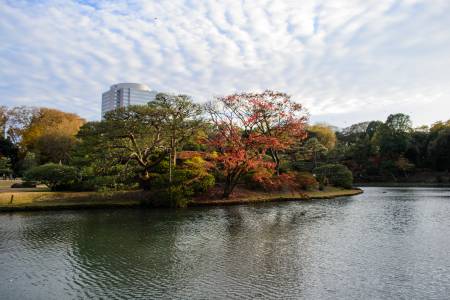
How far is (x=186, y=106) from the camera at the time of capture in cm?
2559

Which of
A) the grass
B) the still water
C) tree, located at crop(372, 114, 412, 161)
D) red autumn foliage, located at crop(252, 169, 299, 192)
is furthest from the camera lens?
tree, located at crop(372, 114, 412, 161)

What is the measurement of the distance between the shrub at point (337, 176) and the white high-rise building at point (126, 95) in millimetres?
87124

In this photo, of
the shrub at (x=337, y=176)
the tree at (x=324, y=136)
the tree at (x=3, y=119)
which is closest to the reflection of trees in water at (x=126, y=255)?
the shrub at (x=337, y=176)

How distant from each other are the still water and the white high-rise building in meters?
100

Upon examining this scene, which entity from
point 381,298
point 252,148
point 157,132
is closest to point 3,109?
point 157,132

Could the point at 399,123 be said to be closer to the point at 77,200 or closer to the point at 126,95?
the point at 77,200

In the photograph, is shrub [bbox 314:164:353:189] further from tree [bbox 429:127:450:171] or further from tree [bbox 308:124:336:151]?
tree [bbox 429:127:450:171]

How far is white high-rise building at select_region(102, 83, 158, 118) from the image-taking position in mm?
114312

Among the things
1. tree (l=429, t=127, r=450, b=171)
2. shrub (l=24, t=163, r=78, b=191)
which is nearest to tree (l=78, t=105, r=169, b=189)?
shrub (l=24, t=163, r=78, b=191)

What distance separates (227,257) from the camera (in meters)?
10.7

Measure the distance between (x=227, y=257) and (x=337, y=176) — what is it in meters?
29.1

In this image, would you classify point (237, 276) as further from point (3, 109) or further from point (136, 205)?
point (3, 109)

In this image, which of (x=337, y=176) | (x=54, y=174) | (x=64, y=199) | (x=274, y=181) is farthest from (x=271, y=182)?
(x=54, y=174)

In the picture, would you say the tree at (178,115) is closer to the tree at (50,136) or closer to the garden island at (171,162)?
the garden island at (171,162)
